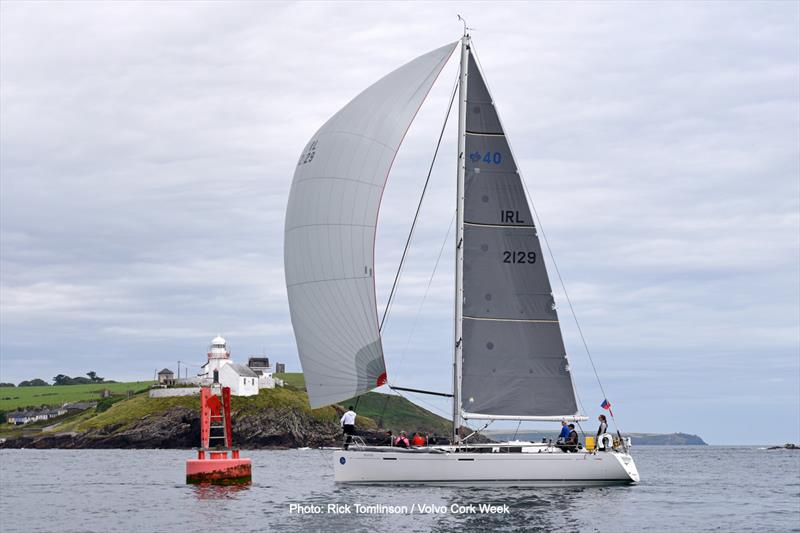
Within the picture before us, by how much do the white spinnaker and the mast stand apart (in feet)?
4.98

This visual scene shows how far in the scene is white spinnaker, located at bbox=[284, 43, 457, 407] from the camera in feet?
104

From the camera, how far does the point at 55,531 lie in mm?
24703

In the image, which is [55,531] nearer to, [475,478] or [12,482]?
[475,478]

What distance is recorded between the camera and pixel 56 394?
175625 millimetres

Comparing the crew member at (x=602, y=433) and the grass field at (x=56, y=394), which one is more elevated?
the grass field at (x=56, y=394)

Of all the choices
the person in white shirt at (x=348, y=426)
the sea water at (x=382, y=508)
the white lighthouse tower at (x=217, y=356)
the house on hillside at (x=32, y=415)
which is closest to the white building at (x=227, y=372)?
the white lighthouse tower at (x=217, y=356)

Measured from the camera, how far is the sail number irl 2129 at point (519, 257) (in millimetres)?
33344

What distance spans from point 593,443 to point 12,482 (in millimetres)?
28258

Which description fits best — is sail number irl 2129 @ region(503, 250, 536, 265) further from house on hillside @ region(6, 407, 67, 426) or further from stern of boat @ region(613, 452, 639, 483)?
house on hillside @ region(6, 407, 67, 426)

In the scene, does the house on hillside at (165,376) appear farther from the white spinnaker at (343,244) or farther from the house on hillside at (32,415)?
the white spinnaker at (343,244)

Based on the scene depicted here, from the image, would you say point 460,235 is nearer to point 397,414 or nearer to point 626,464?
point 626,464

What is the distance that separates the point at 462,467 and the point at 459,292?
19.4 feet

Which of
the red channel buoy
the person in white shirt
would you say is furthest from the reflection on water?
the person in white shirt

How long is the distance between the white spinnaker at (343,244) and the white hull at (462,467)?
2.37 metres
